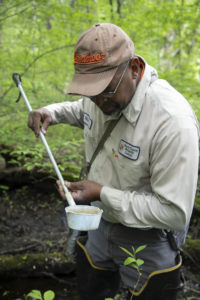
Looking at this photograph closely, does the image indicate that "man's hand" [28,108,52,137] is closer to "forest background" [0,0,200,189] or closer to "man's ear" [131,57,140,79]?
"man's ear" [131,57,140,79]

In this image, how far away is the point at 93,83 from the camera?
155 centimetres

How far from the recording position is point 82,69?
1610 millimetres

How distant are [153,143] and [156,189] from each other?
0.28m

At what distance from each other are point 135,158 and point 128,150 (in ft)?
0.24

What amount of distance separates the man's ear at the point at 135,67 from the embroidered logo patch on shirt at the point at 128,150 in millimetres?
434

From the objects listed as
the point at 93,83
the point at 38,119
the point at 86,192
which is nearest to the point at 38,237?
the point at 38,119

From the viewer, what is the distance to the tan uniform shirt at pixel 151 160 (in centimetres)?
150

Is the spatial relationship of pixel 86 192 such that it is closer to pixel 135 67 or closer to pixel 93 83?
pixel 93 83

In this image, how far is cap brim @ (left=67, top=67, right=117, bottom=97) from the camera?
152 centimetres

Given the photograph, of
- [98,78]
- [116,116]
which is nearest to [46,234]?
[116,116]

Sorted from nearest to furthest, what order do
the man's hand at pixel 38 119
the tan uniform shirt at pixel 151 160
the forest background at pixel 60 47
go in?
the tan uniform shirt at pixel 151 160 < the man's hand at pixel 38 119 < the forest background at pixel 60 47

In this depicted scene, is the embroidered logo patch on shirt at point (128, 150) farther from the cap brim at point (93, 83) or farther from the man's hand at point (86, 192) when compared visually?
the cap brim at point (93, 83)

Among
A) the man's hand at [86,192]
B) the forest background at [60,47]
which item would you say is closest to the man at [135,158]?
the man's hand at [86,192]

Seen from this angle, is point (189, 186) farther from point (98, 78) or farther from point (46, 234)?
point (46, 234)
